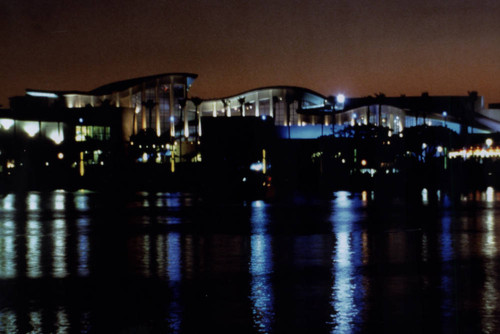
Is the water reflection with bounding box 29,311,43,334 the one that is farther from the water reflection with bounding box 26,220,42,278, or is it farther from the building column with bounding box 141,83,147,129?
the building column with bounding box 141,83,147,129

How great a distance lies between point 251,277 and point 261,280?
0.33 meters

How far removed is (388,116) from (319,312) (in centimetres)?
10946

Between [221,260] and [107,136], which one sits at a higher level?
[107,136]

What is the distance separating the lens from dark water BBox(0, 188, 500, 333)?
25.8 feet

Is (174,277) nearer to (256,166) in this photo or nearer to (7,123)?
(256,166)

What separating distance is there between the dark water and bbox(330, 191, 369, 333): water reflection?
0.06 ft

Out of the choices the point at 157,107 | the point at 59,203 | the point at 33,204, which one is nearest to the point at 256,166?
the point at 59,203

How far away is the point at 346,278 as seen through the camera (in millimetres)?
10680

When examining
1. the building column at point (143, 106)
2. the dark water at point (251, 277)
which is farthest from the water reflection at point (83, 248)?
the building column at point (143, 106)

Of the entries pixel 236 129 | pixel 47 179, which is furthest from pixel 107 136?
pixel 236 129

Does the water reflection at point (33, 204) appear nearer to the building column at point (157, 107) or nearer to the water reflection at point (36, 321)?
the water reflection at point (36, 321)

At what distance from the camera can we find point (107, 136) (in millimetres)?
102000

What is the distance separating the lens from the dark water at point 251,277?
7863 mm

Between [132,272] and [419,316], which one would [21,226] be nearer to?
[132,272]
